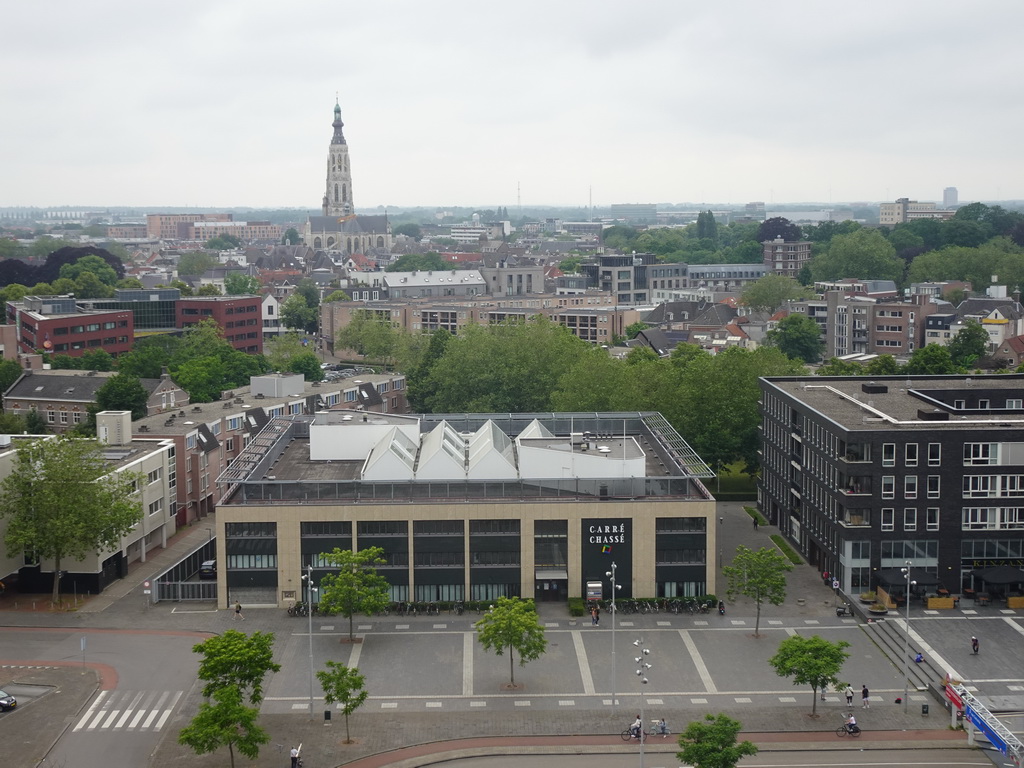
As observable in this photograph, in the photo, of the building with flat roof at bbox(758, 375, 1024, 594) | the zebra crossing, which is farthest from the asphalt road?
the building with flat roof at bbox(758, 375, 1024, 594)

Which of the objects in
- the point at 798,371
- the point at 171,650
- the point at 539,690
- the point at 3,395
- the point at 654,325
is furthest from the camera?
the point at 654,325

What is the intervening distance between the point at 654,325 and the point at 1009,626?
109356mm

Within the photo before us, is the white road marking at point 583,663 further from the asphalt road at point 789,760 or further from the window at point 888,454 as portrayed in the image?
the window at point 888,454

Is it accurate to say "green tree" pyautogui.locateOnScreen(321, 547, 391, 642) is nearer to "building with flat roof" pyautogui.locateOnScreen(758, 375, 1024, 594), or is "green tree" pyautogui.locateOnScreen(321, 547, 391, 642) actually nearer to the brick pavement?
the brick pavement

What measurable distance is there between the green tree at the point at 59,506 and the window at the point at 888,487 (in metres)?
41.8

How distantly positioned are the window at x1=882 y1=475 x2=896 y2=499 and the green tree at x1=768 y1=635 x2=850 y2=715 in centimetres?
1612

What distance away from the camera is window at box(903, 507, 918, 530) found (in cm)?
6575

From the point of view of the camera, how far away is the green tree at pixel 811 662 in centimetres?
4997

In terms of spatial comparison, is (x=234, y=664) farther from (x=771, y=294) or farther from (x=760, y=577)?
(x=771, y=294)

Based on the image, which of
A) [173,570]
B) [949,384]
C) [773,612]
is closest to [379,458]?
[173,570]

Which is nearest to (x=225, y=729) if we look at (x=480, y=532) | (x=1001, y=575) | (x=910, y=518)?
(x=480, y=532)

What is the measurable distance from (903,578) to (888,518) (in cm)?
335

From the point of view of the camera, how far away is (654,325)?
168500mm

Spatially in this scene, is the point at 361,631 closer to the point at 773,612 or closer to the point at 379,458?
the point at 379,458
